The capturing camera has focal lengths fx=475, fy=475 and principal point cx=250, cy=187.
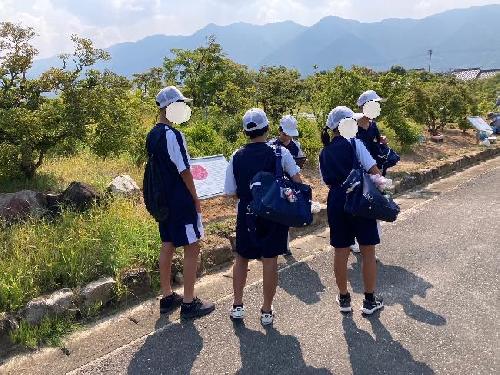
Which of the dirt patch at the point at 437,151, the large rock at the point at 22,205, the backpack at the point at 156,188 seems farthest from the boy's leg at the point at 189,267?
the dirt patch at the point at 437,151

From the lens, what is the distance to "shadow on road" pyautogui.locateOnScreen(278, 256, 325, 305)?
14.6 ft

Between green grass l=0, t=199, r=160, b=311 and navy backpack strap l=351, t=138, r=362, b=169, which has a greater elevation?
navy backpack strap l=351, t=138, r=362, b=169

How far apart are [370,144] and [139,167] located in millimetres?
3807

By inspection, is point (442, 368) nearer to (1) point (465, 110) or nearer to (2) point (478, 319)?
(2) point (478, 319)

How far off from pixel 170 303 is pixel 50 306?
98 centimetres

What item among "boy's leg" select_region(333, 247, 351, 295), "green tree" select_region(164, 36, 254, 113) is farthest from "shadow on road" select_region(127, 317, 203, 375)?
"green tree" select_region(164, 36, 254, 113)

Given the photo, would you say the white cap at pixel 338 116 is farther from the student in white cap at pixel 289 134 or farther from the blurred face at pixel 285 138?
the blurred face at pixel 285 138

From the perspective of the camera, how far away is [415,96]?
13.4 m

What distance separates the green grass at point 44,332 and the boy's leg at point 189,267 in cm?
94

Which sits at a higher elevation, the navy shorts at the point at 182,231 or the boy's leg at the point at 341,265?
the navy shorts at the point at 182,231

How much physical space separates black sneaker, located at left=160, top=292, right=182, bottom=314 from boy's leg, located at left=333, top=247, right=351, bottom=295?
4.68ft

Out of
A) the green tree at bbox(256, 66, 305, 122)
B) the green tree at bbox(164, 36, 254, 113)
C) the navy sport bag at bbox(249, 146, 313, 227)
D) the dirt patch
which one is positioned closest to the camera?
the navy sport bag at bbox(249, 146, 313, 227)

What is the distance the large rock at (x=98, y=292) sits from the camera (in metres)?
4.05

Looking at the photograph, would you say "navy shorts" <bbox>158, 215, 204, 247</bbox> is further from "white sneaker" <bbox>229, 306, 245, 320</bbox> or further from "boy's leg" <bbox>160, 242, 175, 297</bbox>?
"white sneaker" <bbox>229, 306, 245, 320</bbox>
